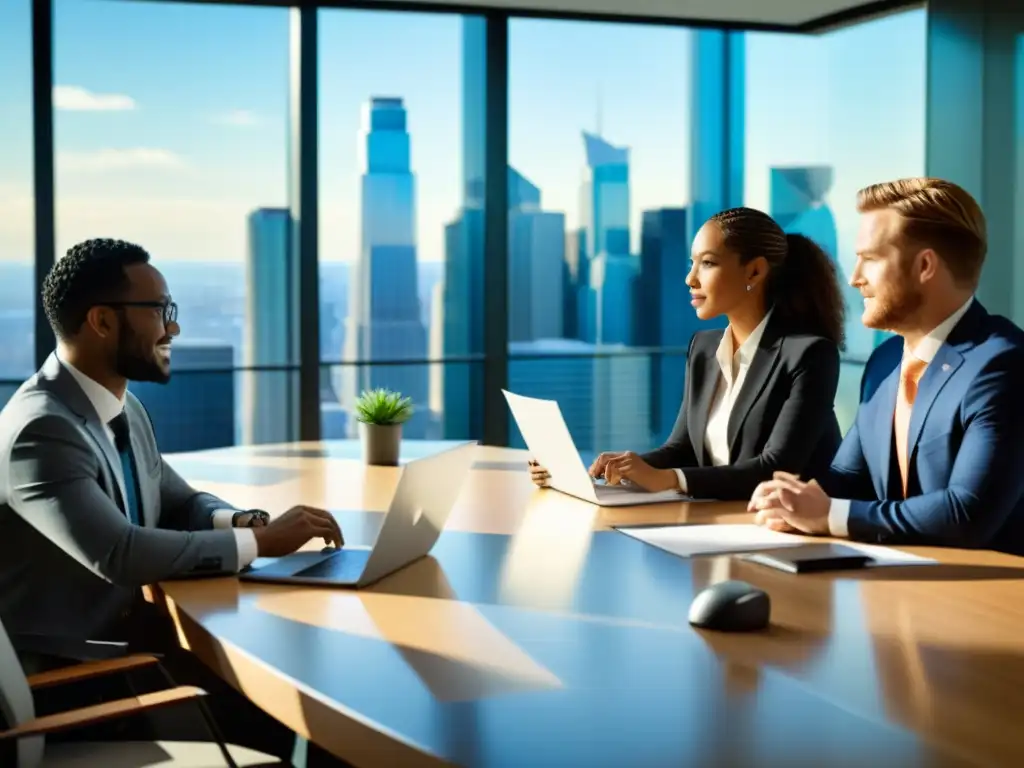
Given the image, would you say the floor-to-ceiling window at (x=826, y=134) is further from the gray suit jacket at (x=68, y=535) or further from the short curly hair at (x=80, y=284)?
the gray suit jacket at (x=68, y=535)

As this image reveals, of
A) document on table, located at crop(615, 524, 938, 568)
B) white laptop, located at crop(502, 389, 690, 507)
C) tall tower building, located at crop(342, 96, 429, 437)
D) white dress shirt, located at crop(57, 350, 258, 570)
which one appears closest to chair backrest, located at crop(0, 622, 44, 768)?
white dress shirt, located at crop(57, 350, 258, 570)

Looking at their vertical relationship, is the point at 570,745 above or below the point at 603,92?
below

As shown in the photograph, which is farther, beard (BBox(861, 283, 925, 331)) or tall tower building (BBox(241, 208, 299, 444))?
tall tower building (BBox(241, 208, 299, 444))

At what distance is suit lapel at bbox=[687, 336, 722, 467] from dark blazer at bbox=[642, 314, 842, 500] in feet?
0.10

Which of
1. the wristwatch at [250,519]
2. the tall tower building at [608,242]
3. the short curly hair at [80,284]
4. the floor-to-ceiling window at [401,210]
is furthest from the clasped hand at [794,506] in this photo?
the tall tower building at [608,242]

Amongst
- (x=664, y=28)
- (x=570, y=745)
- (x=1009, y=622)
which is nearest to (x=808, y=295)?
(x=1009, y=622)

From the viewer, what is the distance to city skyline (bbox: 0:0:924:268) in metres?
5.72

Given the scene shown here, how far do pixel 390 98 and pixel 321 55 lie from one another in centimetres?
40

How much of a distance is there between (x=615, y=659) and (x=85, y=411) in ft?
3.69

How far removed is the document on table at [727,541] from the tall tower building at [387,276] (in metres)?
3.97

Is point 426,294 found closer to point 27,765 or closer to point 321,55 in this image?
point 321,55

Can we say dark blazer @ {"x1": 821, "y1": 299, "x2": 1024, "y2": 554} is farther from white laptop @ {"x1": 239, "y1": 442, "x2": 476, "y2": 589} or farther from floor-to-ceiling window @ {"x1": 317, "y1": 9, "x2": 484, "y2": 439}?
floor-to-ceiling window @ {"x1": 317, "y1": 9, "x2": 484, "y2": 439}

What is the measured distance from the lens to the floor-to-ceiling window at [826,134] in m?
6.60

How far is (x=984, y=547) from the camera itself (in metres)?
2.49
